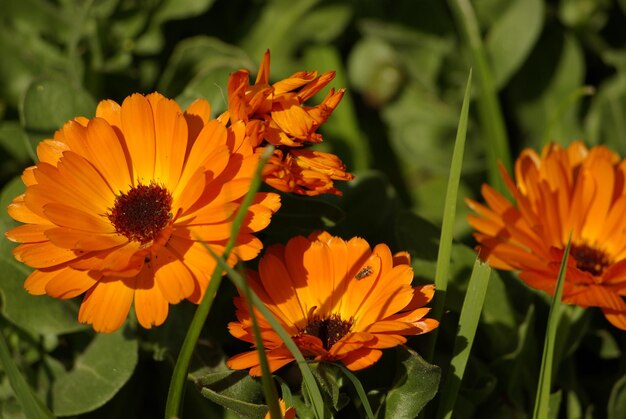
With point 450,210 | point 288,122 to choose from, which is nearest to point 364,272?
point 450,210

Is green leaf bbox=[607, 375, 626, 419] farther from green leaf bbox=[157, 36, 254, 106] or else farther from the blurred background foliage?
green leaf bbox=[157, 36, 254, 106]

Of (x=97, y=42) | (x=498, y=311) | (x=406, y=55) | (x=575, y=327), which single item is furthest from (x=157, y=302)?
(x=406, y=55)

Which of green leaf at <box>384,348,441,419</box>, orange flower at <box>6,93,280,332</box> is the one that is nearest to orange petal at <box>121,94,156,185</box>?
orange flower at <box>6,93,280,332</box>

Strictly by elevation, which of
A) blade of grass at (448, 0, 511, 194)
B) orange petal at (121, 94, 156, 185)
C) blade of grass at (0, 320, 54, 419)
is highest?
Answer: blade of grass at (448, 0, 511, 194)

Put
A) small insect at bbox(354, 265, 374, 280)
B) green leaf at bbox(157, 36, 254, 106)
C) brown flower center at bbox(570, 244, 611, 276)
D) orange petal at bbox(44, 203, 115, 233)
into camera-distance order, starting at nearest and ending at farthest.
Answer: orange petal at bbox(44, 203, 115, 233) < small insect at bbox(354, 265, 374, 280) < brown flower center at bbox(570, 244, 611, 276) < green leaf at bbox(157, 36, 254, 106)

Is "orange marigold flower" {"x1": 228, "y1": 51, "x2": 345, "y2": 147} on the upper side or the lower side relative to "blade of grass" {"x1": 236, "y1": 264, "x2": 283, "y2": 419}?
upper

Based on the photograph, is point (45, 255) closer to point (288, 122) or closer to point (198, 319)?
point (198, 319)

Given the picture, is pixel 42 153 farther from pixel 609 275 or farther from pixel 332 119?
pixel 332 119

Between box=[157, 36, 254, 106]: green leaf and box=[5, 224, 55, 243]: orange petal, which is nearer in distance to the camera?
box=[5, 224, 55, 243]: orange petal
